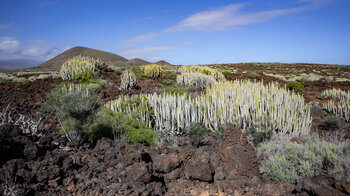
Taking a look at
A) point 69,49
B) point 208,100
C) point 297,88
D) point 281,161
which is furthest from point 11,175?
point 69,49

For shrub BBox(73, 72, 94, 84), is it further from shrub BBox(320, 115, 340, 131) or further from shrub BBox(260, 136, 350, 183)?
shrub BBox(260, 136, 350, 183)

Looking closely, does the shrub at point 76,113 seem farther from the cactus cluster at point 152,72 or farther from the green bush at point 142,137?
the cactus cluster at point 152,72

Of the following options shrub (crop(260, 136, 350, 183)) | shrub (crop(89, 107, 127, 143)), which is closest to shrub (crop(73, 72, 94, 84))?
shrub (crop(89, 107, 127, 143))

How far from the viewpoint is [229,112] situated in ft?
17.8

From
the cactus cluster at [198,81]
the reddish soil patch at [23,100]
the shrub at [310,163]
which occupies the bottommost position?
the shrub at [310,163]

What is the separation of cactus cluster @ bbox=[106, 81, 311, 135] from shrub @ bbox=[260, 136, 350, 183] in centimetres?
174

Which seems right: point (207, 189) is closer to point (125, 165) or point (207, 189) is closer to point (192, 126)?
→ point (125, 165)

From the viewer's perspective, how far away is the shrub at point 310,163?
272 centimetres

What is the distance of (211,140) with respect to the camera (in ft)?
15.4

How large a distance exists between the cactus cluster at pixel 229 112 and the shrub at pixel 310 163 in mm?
1743

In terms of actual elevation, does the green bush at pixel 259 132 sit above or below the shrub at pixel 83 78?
below

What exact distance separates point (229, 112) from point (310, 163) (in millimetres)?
2616

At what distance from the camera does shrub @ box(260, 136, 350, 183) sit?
107 inches

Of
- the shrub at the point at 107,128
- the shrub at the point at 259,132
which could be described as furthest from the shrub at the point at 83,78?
the shrub at the point at 259,132
